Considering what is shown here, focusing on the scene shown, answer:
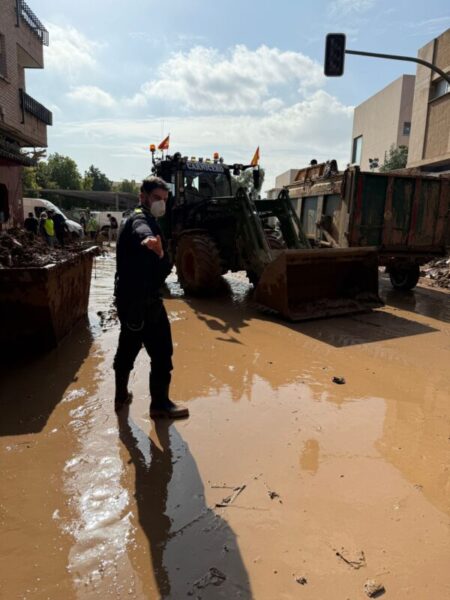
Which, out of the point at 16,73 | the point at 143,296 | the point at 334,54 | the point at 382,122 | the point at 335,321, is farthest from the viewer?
the point at 382,122

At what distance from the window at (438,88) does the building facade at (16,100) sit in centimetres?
1687

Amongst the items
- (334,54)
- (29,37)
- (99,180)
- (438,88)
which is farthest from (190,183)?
(99,180)

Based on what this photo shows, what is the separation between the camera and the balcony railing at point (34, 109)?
15.8 m

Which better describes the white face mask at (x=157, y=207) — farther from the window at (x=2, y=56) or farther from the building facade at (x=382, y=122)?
the building facade at (x=382, y=122)

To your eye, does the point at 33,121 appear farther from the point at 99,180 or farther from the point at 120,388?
the point at 99,180

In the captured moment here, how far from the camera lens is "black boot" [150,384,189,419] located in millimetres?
3268

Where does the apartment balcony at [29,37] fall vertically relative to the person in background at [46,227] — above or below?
above

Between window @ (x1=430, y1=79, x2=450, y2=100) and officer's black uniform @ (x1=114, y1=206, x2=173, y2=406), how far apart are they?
66.6 ft

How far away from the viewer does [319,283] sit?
650cm

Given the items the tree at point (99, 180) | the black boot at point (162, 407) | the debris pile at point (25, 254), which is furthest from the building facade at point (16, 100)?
the tree at point (99, 180)

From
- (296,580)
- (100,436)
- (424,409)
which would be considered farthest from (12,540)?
(424,409)

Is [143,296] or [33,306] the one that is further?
[33,306]

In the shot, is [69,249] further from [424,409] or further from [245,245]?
[424,409]

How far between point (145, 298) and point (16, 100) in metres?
15.8
